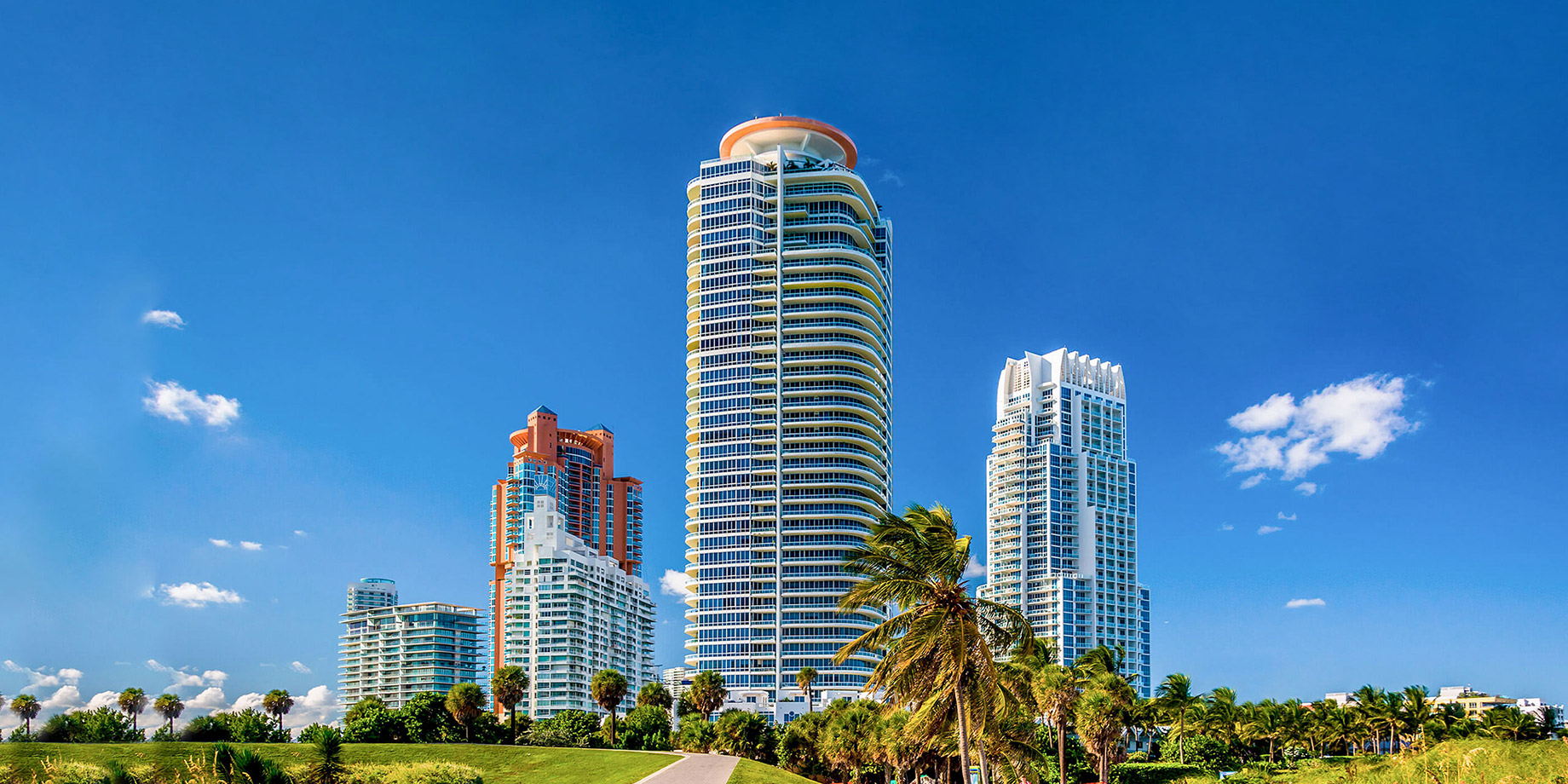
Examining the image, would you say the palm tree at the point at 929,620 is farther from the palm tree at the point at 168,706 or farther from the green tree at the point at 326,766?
the palm tree at the point at 168,706

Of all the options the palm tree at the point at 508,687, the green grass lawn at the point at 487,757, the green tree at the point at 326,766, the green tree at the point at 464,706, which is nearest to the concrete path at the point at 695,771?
the green grass lawn at the point at 487,757

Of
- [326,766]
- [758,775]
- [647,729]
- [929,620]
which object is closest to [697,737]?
[647,729]

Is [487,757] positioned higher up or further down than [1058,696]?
further down

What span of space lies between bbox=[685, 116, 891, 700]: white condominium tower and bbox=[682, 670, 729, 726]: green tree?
2348cm

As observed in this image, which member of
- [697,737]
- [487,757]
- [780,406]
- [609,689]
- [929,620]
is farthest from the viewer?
[780,406]

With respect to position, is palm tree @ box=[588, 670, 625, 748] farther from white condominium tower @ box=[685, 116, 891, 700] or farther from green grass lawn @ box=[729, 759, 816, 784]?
green grass lawn @ box=[729, 759, 816, 784]

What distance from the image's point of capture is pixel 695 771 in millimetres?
63594

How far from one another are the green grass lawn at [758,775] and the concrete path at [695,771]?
0.45 meters

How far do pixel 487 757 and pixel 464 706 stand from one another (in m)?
26.5

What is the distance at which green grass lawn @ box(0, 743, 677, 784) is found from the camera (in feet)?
168

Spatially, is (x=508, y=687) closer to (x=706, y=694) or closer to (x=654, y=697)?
(x=654, y=697)

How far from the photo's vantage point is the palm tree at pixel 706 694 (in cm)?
12231

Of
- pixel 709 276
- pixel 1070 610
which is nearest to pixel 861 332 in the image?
pixel 709 276

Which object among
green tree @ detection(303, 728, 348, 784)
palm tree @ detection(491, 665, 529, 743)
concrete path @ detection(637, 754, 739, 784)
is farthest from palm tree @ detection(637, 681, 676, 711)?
green tree @ detection(303, 728, 348, 784)
